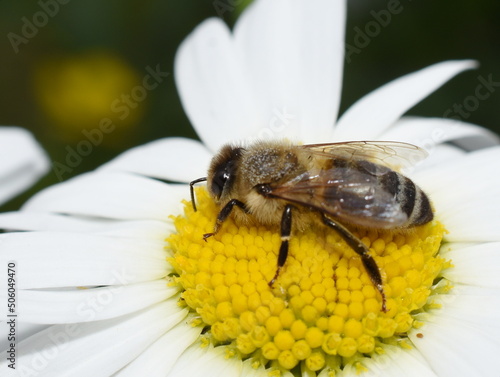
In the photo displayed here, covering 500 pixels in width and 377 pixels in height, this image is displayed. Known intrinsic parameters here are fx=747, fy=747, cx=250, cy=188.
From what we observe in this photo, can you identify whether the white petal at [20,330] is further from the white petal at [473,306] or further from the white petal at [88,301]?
the white petal at [473,306]

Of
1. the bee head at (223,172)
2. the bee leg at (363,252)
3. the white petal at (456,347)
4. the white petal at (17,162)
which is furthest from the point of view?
the white petal at (17,162)

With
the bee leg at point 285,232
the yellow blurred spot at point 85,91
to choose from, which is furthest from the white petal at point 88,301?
the yellow blurred spot at point 85,91

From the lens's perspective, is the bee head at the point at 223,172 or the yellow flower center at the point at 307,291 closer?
the yellow flower center at the point at 307,291

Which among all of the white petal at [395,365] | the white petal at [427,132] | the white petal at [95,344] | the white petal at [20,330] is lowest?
the white petal at [20,330]

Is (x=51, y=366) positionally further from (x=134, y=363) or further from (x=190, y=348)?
(x=190, y=348)

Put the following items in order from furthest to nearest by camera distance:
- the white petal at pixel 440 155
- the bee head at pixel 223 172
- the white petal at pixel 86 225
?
the white petal at pixel 440 155
the white petal at pixel 86 225
the bee head at pixel 223 172

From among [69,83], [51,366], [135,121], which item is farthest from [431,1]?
[51,366]

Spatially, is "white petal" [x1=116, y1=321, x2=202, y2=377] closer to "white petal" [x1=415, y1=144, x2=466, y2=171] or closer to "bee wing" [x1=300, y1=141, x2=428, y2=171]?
"bee wing" [x1=300, y1=141, x2=428, y2=171]
